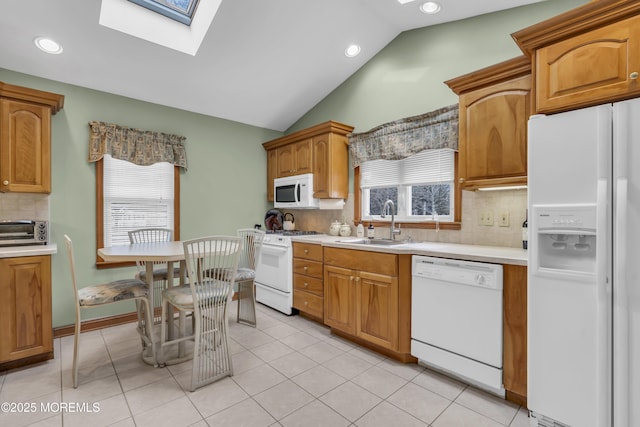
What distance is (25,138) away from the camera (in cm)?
260

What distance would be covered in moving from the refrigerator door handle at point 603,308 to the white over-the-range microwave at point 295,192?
274cm

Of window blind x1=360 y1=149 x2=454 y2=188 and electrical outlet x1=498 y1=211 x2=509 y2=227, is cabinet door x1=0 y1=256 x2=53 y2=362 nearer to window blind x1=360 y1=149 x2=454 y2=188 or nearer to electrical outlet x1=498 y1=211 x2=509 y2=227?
window blind x1=360 y1=149 x2=454 y2=188

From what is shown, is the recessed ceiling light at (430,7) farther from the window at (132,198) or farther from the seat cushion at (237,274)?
the window at (132,198)

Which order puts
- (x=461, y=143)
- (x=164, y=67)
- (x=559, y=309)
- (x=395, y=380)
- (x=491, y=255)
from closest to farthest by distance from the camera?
(x=559, y=309) → (x=491, y=255) → (x=395, y=380) → (x=461, y=143) → (x=164, y=67)

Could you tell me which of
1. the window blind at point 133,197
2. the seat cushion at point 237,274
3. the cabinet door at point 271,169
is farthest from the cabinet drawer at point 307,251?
the window blind at point 133,197

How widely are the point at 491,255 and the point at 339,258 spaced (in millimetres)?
1311

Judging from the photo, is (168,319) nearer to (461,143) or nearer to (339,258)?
(339,258)

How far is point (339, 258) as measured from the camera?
2904mm

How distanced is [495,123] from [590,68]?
623mm

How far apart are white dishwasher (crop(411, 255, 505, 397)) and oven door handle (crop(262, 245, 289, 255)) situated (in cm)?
165

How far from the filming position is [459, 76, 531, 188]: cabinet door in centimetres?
208

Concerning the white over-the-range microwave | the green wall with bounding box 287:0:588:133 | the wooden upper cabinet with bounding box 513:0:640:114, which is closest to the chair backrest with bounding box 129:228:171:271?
the white over-the-range microwave

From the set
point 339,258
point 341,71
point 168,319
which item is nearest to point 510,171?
point 339,258

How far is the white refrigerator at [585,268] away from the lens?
141 centimetres
